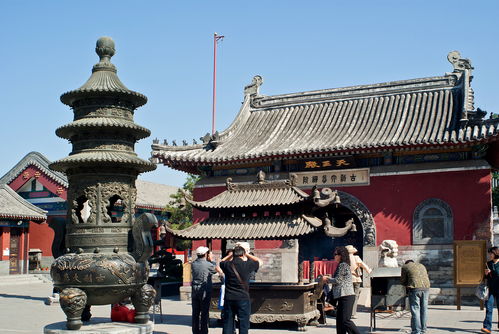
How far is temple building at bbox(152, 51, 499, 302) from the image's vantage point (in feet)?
49.9

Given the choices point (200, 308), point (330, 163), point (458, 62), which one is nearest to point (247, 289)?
point (200, 308)

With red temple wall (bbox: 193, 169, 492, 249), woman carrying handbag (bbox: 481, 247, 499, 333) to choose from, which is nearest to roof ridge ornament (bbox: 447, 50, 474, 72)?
red temple wall (bbox: 193, 169, 492, 249)

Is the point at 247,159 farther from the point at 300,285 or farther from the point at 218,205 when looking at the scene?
the point at 300,285

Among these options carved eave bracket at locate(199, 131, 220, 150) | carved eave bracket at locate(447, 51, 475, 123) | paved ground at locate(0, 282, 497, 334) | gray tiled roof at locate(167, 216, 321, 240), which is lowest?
paved ground at locate(0, 282, 497, 334)

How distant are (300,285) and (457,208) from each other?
21.7ft

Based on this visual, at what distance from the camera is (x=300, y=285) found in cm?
1065

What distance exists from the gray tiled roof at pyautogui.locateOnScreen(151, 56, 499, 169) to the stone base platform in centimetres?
951

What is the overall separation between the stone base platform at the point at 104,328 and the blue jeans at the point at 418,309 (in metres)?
3.97

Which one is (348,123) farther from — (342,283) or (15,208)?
(15,208)

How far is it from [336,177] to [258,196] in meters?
5.36

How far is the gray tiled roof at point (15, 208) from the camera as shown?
23.9 metres

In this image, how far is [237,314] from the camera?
7547 millimetres

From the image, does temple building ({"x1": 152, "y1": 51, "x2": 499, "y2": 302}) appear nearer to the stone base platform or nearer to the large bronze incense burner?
the large bronze incense burner

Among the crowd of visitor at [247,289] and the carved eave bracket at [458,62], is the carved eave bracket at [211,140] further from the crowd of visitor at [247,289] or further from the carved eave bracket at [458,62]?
the crowd of visitor at [247,289]
